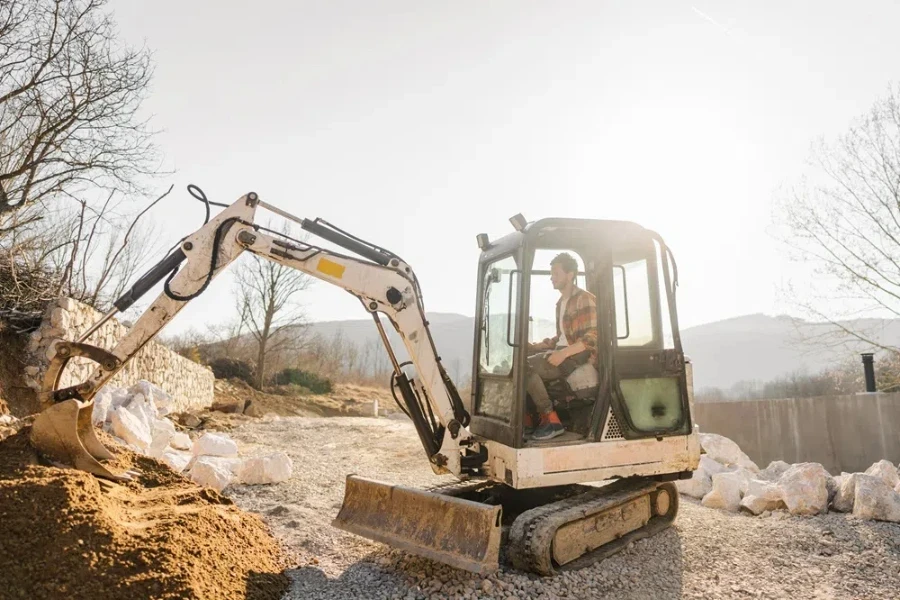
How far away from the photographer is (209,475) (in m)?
6.36

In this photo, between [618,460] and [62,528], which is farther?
[618,460]

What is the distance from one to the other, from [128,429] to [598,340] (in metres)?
5.53

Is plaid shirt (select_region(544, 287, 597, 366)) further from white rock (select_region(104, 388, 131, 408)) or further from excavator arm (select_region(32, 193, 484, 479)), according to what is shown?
white rock (select_region(104, 388, 131, 408))

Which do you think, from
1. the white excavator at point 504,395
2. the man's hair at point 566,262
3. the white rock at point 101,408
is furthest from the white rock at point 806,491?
the white rock at point 101,408

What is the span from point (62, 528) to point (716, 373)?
85975 mm

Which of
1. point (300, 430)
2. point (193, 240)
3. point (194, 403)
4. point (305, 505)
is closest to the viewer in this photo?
point (193, 240)

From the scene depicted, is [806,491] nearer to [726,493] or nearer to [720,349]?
[726,493]

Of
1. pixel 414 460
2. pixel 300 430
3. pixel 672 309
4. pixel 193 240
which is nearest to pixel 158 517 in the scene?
pixel 193 240

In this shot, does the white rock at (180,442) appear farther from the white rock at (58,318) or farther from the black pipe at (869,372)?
the black pipe at (869,372)

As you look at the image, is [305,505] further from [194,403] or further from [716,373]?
[716,373]

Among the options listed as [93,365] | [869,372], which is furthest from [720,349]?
[93,365]

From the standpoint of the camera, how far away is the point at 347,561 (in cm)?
478

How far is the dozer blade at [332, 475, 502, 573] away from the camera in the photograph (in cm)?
399

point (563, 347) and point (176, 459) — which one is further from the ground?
point (563, 347)
